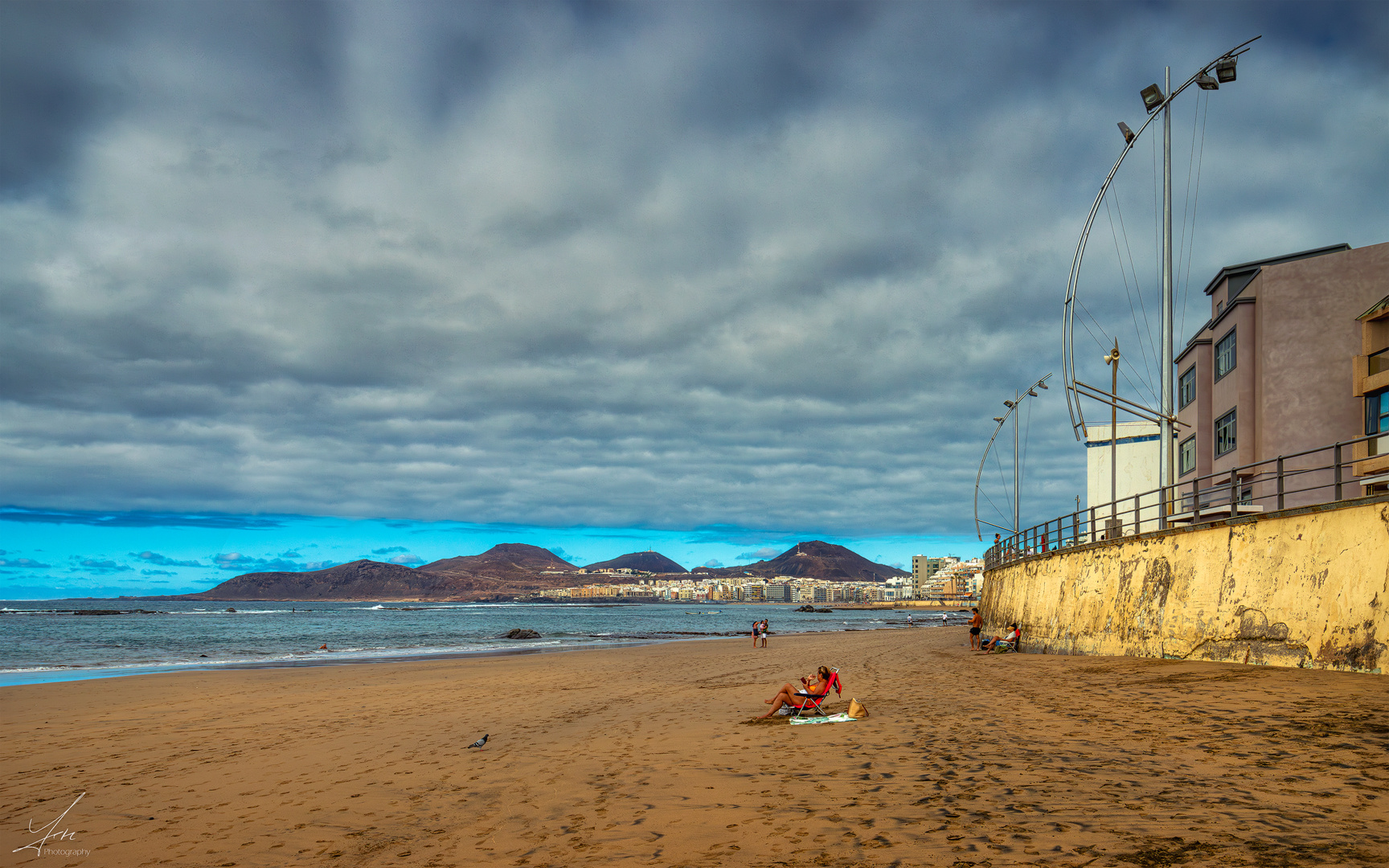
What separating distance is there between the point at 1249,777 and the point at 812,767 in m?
4.00

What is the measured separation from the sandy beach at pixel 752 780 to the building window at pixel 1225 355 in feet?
72.7

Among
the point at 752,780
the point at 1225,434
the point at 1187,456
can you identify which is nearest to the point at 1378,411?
the point at 1225,434

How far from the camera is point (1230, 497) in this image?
56.6 ft

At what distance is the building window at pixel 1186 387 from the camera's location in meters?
36.7

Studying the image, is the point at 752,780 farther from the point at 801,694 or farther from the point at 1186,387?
the point at 1186,387

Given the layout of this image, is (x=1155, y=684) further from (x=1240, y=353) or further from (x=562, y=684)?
(x=1240, y=353)

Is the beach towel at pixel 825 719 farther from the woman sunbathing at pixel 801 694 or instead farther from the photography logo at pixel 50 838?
the photography logo at pixel 50 838

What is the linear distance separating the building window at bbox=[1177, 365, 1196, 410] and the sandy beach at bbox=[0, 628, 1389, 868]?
2694 cm

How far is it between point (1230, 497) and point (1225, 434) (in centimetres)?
1829

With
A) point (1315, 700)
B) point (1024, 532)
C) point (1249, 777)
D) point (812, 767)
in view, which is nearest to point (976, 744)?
point (812, 767)

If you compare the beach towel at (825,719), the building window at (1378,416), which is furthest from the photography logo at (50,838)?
the building window at (1378,416)

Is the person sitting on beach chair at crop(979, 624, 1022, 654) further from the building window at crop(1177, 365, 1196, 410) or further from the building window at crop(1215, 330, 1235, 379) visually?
the building window at crop(1177, 365, 1196, 410)

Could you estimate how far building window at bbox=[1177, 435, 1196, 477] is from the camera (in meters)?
36.8

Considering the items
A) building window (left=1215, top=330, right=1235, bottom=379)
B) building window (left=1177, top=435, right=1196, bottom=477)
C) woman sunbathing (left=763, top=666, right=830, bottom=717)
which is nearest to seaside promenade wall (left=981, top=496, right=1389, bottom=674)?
woman sunbathing (left=763, top=666, right=830, bottom=717)
